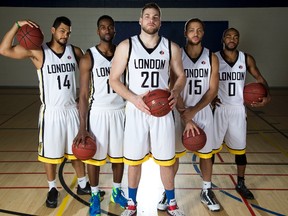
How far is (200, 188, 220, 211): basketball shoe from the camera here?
3231 mm

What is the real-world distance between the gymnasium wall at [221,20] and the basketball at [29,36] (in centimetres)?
832

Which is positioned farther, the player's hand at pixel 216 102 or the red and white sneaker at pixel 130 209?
the player's hand at pixel 216 102

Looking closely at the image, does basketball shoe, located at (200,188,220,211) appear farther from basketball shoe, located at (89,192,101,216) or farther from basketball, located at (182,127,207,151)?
basketball shoe, located at (89,192,101,216)

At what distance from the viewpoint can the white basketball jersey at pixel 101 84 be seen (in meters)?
3.05

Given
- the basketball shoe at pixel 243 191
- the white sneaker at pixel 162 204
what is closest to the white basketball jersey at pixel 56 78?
the white sneaker at pixel 162 204

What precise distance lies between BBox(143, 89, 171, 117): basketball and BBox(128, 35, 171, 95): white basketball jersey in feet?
0.57

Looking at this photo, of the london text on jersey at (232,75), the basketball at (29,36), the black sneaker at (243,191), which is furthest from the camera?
the black sneaker at (243,191)

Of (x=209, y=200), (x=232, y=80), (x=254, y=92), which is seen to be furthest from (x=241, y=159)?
(x=232, y=80)

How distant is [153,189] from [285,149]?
2672mm

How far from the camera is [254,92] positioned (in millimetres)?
3326

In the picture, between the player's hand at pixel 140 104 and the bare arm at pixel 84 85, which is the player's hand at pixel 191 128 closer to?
the player's hand at pixel 140 104

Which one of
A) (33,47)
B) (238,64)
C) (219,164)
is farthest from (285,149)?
(33,47)

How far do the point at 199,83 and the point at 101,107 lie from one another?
3.17 ft

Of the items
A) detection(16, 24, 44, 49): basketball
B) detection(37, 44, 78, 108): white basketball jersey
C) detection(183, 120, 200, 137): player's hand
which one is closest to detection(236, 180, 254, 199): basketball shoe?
detection(183, 120, 200, 137): player's hand
